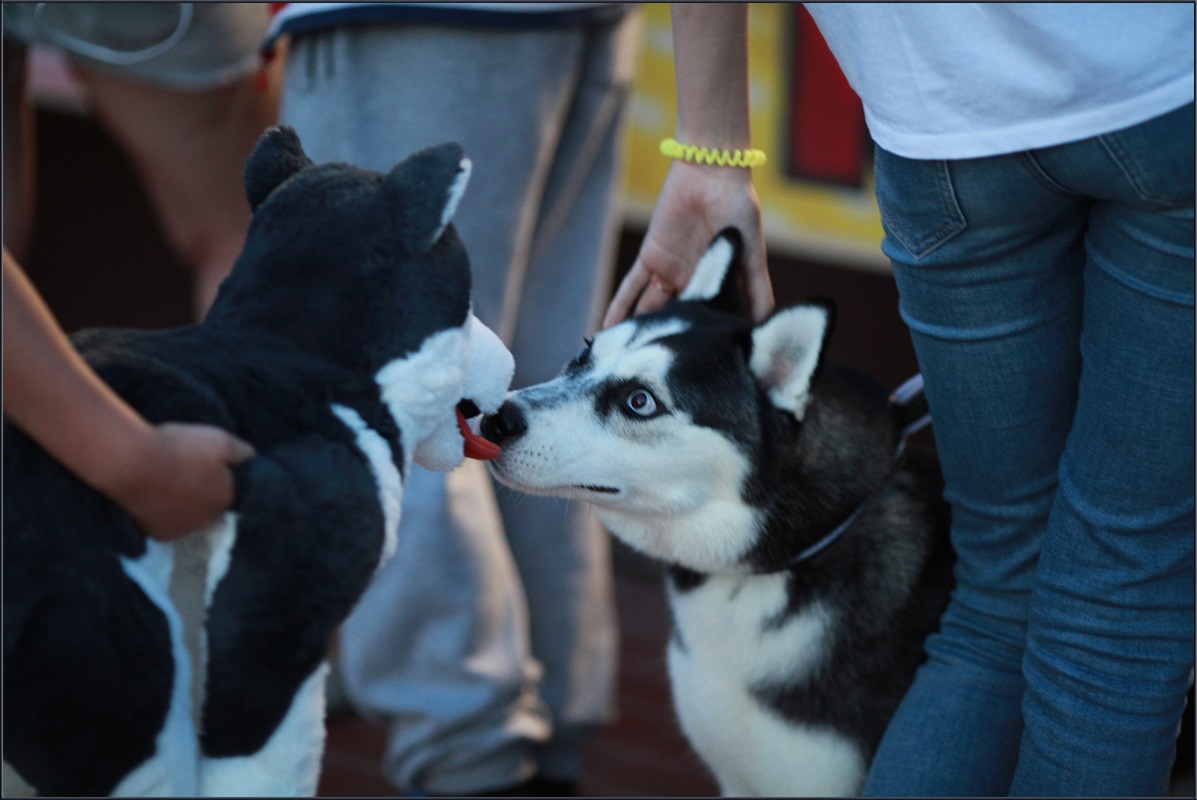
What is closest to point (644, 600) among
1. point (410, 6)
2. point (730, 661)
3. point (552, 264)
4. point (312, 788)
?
point (552, 264)

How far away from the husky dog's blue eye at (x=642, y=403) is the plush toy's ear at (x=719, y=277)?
24 cm

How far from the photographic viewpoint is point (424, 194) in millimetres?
1104

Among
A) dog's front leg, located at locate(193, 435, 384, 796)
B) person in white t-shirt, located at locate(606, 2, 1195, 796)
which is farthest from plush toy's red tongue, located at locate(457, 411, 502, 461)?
person in white t-shirt, located at locate(606, 2, 1195, 796)

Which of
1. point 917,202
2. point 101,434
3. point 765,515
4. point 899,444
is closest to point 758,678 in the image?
point 765,515

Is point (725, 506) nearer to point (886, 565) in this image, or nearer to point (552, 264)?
point (886, 565)

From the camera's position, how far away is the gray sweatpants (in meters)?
2.13

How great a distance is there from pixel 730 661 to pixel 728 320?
554 mm

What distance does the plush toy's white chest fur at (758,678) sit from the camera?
1.98 m

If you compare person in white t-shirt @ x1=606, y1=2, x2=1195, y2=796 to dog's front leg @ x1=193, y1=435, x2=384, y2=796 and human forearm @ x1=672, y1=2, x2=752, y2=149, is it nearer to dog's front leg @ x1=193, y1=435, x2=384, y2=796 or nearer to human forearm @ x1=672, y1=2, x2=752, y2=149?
human forearm @ x1=672, y1=2, x2=752, y2=149

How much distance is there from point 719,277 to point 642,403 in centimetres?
27

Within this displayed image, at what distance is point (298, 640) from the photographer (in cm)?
105

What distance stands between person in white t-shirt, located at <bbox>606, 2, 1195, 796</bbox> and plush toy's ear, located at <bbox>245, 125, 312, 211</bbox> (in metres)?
0.62

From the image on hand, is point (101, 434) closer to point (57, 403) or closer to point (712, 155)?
point (57, 403)

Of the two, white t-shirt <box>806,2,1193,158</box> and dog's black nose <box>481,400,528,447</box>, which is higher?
white t-shirt <box>806,2,1193,158</box>
